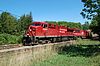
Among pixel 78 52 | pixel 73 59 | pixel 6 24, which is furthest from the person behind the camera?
pixel 6 24

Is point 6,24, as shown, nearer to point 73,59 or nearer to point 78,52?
point 78,52

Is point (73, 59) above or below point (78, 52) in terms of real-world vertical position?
below

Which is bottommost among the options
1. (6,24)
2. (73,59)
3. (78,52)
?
(73,59)

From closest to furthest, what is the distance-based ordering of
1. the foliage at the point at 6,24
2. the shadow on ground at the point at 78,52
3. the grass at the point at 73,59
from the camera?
the grass at the point at 73,59 → the shadow on ground at the point at 78,52 → the foliage at the point at 6,24

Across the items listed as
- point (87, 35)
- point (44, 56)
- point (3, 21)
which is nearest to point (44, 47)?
point (44, 56)

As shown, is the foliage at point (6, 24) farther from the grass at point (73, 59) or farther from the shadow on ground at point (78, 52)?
the grass at point (73, 59)

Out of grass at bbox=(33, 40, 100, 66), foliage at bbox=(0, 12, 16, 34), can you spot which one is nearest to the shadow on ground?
grass at bbox=(33, 40, 100, 66)

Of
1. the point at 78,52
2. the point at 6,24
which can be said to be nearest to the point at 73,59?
the point at 78,52

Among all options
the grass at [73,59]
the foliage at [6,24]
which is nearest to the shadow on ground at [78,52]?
the grass at [73,59]

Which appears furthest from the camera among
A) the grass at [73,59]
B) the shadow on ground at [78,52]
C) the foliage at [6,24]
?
the foliage at [6,24]

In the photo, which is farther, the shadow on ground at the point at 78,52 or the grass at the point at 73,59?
the shadow on ground at the point at 78,52

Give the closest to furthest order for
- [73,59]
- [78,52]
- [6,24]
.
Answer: [73,59]
[78,52]
[6,24]

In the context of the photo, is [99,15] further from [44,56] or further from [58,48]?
[44,56]

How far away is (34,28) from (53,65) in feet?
51.7
